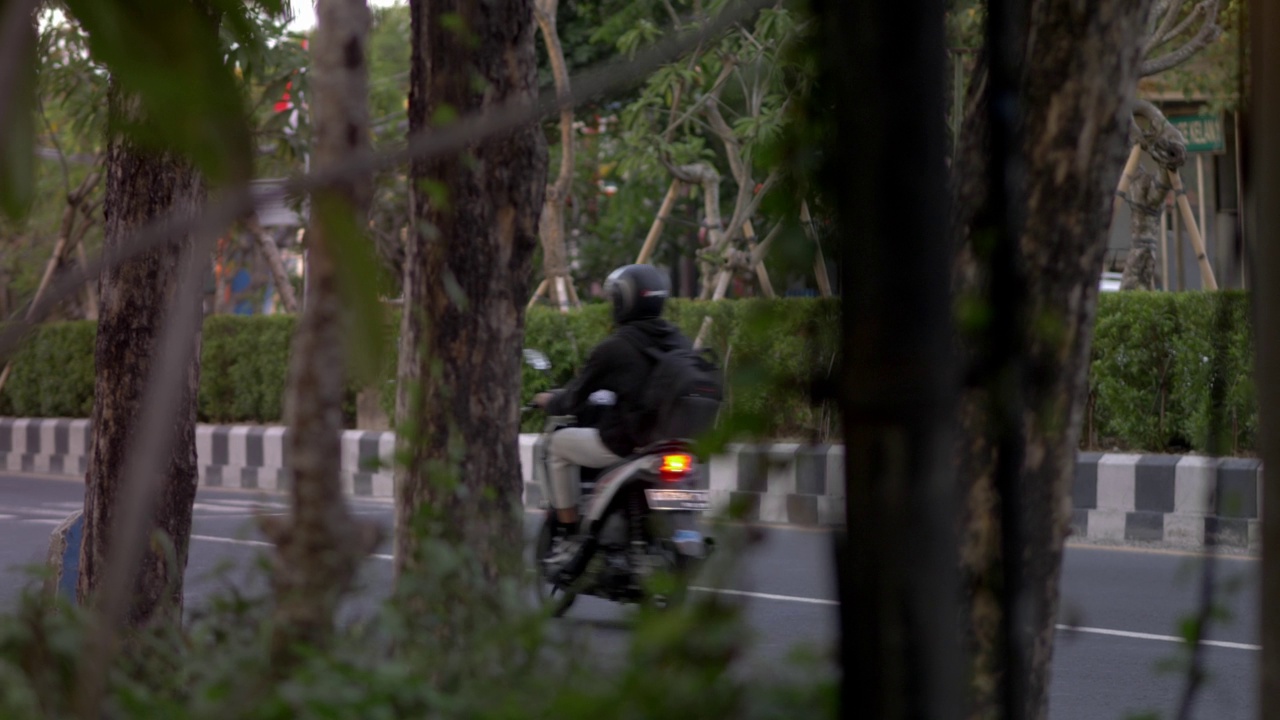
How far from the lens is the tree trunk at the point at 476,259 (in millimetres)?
3559

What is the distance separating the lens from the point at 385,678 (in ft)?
7.29

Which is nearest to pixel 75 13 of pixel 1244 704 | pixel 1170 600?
pixel 1244 704

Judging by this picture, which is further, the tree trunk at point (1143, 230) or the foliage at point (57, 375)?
the foliage at point (57, 375)

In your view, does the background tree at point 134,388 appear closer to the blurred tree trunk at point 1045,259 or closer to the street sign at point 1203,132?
the blurred tree trunk at point 1045,259

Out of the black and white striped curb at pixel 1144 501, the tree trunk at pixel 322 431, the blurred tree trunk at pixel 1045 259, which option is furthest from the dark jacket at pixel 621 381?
the blurred tree trunk at pixel 1045 259

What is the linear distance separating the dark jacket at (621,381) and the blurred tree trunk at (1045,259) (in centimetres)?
476

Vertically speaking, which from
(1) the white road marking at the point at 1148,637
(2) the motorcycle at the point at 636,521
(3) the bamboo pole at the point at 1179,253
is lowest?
(1) the white road marking at the point at 1148,637

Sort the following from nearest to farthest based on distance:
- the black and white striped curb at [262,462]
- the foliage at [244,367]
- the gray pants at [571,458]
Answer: the gray pants at [571,458] → the black and white striped curb at [262,462] → the foliage at [244,367]

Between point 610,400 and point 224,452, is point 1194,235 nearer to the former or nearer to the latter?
point 610,400

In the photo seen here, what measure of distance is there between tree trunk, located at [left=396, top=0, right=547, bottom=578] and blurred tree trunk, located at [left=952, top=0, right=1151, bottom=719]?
1360mm

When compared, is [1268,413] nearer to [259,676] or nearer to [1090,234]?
[1090,234]

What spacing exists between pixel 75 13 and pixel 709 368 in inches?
226

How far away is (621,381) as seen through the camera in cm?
718

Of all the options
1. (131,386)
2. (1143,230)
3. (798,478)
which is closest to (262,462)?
(1143,230)
